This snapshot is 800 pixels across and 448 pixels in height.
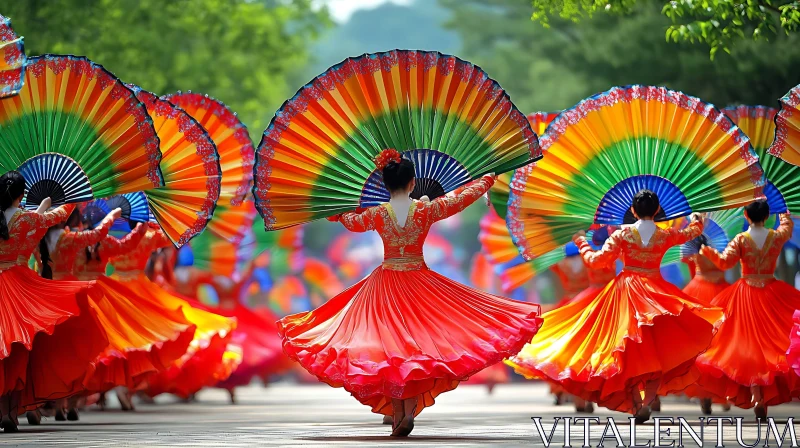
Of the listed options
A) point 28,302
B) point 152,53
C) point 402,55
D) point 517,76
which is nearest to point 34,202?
point 28,302

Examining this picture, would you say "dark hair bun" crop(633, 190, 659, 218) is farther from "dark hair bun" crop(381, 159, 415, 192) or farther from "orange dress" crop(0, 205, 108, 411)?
"orange dress" crop(0, 205, 108, 411)

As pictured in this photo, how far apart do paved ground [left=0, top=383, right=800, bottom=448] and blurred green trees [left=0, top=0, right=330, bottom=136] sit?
5.66 metres

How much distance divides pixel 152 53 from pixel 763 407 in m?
16.0

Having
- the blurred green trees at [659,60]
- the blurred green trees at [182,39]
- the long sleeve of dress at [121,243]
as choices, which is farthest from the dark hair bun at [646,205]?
the blurred green trees at [182,39]

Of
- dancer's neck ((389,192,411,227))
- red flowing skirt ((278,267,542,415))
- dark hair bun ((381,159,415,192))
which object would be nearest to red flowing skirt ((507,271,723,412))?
red flowing skirt ((278,267,542,415))

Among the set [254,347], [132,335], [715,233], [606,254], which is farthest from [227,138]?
[254,347]

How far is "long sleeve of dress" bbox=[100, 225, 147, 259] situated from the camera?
604 inches

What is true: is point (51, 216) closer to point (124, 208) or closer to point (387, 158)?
point (124, 208)

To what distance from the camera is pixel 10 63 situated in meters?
11.9

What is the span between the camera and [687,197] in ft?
46.0

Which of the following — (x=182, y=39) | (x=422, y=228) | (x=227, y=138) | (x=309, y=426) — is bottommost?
(x=309, y=426)

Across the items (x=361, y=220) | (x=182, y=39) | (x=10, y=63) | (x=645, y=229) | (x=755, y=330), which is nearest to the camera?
(x=10, y=63)

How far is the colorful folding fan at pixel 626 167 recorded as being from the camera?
13914 mm

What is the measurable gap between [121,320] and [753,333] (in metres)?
5.89
